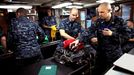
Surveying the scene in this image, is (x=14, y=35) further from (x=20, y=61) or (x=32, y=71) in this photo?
(x=32, y=71)

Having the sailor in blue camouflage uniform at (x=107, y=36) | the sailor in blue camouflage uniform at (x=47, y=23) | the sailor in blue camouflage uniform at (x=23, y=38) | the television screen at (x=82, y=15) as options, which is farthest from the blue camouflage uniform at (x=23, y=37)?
the television screen at (x=82, y=15)

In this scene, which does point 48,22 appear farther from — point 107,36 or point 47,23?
point 107,36

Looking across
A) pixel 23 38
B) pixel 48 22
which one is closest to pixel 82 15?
pixel 48 22

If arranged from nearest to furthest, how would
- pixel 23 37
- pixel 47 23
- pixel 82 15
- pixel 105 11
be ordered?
pixel 105 11, pixel 23 37, pixel 47 23, pixel 82 15

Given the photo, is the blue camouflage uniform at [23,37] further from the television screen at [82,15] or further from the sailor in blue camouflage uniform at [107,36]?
the television screen at [82,15]

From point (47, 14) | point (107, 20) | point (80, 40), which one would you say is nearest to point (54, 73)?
point (80, 40)

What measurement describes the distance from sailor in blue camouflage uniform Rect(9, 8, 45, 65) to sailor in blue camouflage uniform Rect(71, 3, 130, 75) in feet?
3.69

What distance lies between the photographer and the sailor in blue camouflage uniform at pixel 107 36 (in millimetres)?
2076

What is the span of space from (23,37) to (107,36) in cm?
158

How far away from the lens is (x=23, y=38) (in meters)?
2.72

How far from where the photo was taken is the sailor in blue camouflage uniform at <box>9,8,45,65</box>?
8.81 ft

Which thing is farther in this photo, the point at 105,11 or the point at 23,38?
the point at 23,38

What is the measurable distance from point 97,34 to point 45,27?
3.84 m

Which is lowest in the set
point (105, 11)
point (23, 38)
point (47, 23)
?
point (23, 38)
